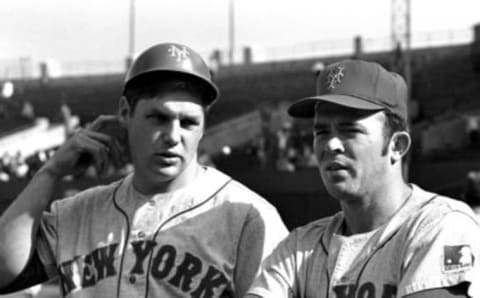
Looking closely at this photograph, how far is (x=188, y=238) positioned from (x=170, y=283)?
167 millimetres

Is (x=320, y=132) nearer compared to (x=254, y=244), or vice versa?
(x=320, y=132)

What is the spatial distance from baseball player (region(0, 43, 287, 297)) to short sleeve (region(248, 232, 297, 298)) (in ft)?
1.11

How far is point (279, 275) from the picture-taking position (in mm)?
2791

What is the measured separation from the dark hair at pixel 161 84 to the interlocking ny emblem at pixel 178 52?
0.07 metres

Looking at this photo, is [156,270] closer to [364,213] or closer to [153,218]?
[153,218]

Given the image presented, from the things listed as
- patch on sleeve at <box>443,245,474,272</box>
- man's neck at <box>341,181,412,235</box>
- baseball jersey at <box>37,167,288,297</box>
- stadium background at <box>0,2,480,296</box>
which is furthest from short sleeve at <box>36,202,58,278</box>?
stadium background at <box>0,2,480,296</box>

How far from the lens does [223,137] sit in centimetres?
2677

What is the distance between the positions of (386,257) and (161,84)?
41.5 inches

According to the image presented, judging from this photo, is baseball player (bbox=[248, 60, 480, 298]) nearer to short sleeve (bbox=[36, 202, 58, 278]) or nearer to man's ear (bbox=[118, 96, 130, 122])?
man's ear (bbox=[118, 96, 130, 122])

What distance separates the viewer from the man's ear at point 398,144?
9.14 feet

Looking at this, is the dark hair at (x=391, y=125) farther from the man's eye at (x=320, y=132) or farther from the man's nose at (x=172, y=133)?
the man's nose at (x=172, y=133)

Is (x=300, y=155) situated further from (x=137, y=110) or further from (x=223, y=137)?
(x=137, y=110)

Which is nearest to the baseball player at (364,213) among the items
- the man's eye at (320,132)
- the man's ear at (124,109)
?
the man's eye at (320,132)

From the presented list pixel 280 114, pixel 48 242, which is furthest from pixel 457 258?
pixel 280 114
